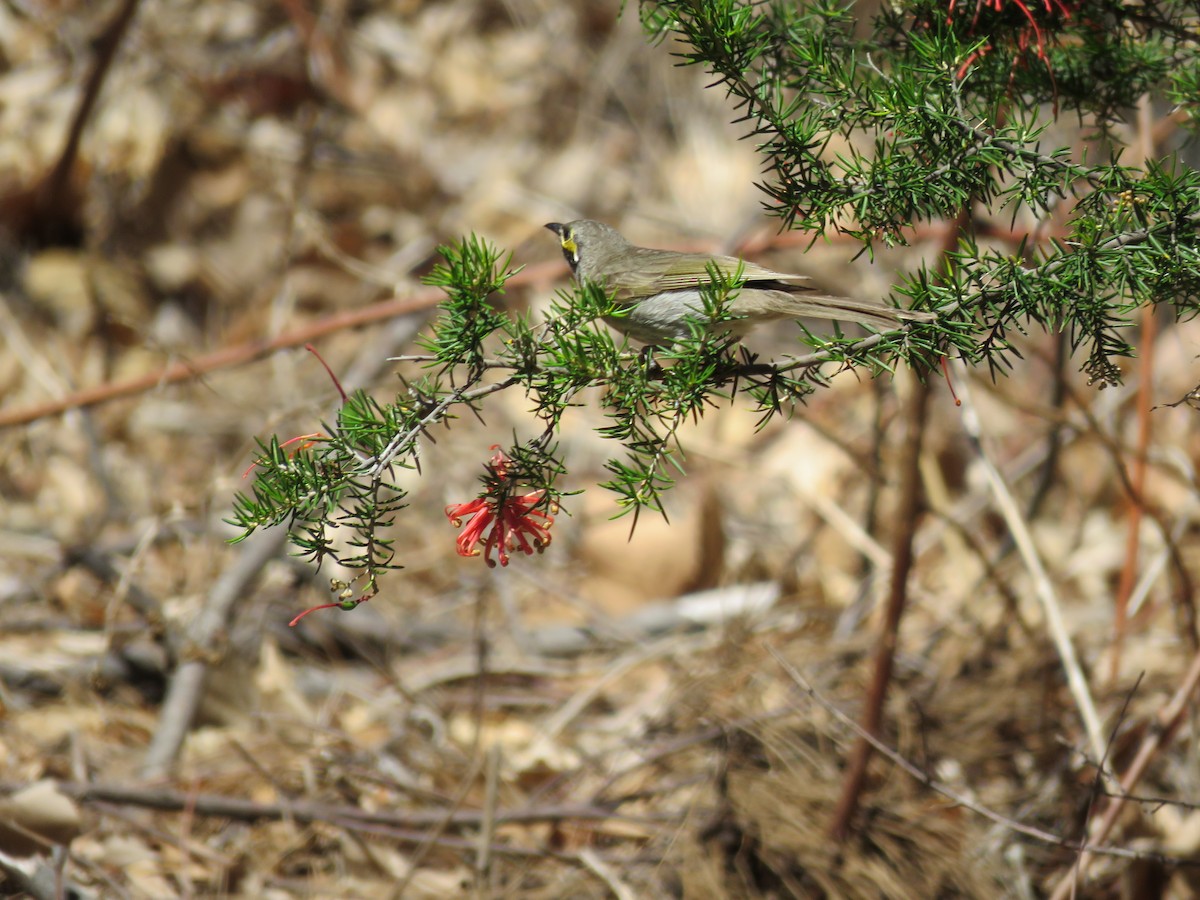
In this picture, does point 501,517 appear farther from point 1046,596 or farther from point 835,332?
point 1046,596

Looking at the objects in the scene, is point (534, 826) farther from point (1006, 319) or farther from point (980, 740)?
point (1006, 319)

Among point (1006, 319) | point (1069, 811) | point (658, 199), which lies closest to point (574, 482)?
point (658, 199)

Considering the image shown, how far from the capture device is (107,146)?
646cm

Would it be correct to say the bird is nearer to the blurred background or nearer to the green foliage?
the green foliage

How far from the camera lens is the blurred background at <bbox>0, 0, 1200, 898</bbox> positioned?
11.3 ft

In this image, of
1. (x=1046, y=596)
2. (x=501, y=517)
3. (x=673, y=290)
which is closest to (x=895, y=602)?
(x=1046, y=596)

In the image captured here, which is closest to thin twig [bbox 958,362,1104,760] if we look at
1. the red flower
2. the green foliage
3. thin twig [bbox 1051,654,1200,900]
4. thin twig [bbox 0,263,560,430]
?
thin twig [bbox 1051,654,1200,900]

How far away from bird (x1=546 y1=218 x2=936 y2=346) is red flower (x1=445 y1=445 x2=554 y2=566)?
436 millimetres

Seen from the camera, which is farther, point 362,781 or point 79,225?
point 79,225

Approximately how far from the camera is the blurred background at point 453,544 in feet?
11.3

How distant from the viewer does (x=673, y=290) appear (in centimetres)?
236

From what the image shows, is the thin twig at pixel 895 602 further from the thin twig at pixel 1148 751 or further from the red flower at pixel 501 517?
the red flower at pixel 501 517

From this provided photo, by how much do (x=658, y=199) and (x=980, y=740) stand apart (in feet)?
17.0

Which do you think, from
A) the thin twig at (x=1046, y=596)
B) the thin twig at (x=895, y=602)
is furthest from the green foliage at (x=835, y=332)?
the thin twig at (x=1046, y=596)
